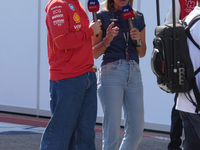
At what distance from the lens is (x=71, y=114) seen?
388 cm

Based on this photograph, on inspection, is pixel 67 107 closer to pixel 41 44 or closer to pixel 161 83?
pixel 161 83

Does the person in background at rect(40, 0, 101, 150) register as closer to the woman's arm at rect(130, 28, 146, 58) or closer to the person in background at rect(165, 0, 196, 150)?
the woman's arm at rect(130, 28, 146, 58)

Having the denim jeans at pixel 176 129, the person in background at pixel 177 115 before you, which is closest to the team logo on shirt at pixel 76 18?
the person in background at pixel 177 115

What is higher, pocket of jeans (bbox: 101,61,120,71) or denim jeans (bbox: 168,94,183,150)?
pocket of jeans (bbox: 101,61,120,71)

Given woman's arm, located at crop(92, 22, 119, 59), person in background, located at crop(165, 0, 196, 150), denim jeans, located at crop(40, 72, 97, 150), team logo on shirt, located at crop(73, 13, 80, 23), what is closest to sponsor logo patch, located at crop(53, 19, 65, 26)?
team logo on shirt, located at crop(73, 13, 80, 23)

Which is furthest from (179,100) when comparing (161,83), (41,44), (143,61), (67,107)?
(41,44)

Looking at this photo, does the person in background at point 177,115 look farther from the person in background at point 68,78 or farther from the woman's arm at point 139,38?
the person in background at point 68,78

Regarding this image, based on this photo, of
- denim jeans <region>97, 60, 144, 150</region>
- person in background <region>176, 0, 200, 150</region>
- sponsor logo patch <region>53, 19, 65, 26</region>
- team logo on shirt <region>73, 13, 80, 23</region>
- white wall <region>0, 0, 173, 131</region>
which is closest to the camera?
person in background <region>176, 0, 200, 150</region>

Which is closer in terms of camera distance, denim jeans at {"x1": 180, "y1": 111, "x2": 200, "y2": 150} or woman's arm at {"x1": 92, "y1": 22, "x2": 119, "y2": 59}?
denim jeans at {"x1": 180, "y1": 111, "x2": 200, "y2": 150}

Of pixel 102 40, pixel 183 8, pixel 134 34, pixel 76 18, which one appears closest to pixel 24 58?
pixel 183 8

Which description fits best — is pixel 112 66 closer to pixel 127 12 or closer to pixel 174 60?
pixel 127 12

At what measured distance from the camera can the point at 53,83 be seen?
12.8 ft

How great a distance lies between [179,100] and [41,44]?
210 inches

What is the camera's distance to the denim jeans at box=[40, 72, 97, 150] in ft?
12.6
